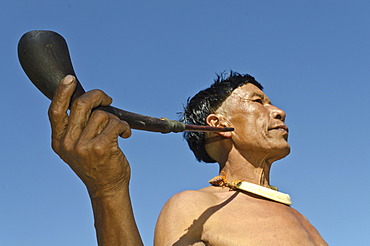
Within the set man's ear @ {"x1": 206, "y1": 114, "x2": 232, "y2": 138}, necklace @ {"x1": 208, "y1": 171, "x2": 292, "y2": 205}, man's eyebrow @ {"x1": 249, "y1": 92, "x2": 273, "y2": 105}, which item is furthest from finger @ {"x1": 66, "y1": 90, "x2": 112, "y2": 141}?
man's eyebrow @ {"x1": 249, "y1": 92, "x2": 273, "y2": 105}

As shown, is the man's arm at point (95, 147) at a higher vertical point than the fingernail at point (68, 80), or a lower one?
lower

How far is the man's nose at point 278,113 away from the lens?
486 centimetres

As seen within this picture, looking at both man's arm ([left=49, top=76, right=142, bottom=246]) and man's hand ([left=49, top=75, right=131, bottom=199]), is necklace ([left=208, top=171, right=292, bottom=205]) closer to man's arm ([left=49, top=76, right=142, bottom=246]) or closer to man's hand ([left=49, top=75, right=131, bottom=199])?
man's arm ([left=49, top=76, right=142, bottom=246])

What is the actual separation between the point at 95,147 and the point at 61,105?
0.24m

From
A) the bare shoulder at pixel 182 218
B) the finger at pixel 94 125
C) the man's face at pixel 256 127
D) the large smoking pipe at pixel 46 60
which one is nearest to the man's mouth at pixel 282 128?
the man's face at pixel 256 127

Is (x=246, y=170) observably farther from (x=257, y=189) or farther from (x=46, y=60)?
(x=46, y=60)

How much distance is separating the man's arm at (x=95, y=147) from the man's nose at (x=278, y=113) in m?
2.33

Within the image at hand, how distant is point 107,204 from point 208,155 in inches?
94.8

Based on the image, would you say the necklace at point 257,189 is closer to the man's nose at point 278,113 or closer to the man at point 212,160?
the man at point 212,160

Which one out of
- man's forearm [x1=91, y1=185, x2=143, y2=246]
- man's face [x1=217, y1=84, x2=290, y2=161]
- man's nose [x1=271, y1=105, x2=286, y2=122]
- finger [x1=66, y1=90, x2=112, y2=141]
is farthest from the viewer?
man's nose [x1=271, y1=105, x2=286, y2=122]

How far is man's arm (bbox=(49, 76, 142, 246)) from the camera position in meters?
2.57

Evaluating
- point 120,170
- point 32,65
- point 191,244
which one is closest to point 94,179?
point 120,170

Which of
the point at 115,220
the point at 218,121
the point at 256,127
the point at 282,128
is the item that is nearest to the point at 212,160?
the point at 218,121

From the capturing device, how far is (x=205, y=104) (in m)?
5.12
